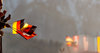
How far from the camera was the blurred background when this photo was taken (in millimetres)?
1426

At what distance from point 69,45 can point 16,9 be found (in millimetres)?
928

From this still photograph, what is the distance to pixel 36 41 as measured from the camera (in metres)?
1.58

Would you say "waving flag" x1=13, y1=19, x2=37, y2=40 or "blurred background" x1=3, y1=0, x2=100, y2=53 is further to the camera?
"blurred background" x1=3, y1=0, x2=100, y2=53

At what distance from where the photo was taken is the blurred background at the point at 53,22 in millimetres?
1426

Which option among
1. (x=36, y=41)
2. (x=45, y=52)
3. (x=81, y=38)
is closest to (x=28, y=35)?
(x=36, y=41)

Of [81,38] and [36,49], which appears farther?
[81,38]

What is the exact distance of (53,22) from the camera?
180 cm

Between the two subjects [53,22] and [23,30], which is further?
[53,22]

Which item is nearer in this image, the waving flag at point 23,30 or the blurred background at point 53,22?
the waving flag at point 23,30

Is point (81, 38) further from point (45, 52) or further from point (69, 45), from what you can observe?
point (45, 52)

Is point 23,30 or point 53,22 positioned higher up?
point 53,22

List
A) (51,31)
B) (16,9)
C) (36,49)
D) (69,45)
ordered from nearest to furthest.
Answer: (16,9) < (36,49) < (51,31) < (69,45)

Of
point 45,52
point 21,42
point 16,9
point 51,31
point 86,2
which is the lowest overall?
point 45,52

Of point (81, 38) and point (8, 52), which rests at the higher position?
point (81, 38)
